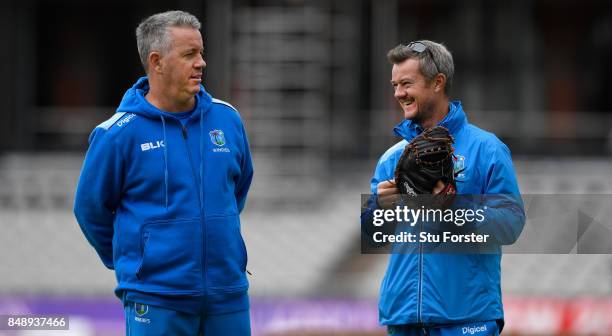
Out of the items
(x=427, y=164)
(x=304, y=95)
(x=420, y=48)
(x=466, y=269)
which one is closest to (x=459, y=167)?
(x=427, y=164)

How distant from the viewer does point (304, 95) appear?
15.7m

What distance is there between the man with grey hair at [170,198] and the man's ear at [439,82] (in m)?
0.91

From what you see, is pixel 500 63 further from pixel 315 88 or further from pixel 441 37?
pixel 315 88

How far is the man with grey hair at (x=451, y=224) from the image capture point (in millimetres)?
4766

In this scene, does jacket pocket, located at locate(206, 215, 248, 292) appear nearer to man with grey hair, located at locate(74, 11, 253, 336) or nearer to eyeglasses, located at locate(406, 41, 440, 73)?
man with grey hair, located at locate(74, 11, 253, 336)

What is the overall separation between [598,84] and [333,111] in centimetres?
357

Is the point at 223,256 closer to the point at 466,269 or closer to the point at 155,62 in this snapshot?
the point at 155,62

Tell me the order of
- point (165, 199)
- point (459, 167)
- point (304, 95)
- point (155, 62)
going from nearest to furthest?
point (459, 167)
point (165, 199)
point (155, 62)
point (304, 95)

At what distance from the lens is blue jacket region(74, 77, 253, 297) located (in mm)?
4918

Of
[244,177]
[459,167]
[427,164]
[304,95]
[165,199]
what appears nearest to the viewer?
[427,164]

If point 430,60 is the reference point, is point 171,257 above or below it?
below

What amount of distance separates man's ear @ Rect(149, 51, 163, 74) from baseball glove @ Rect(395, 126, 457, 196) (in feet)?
3.54

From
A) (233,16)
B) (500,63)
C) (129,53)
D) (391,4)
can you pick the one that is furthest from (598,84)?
(129,53)

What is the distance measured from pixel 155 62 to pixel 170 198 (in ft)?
1.90
